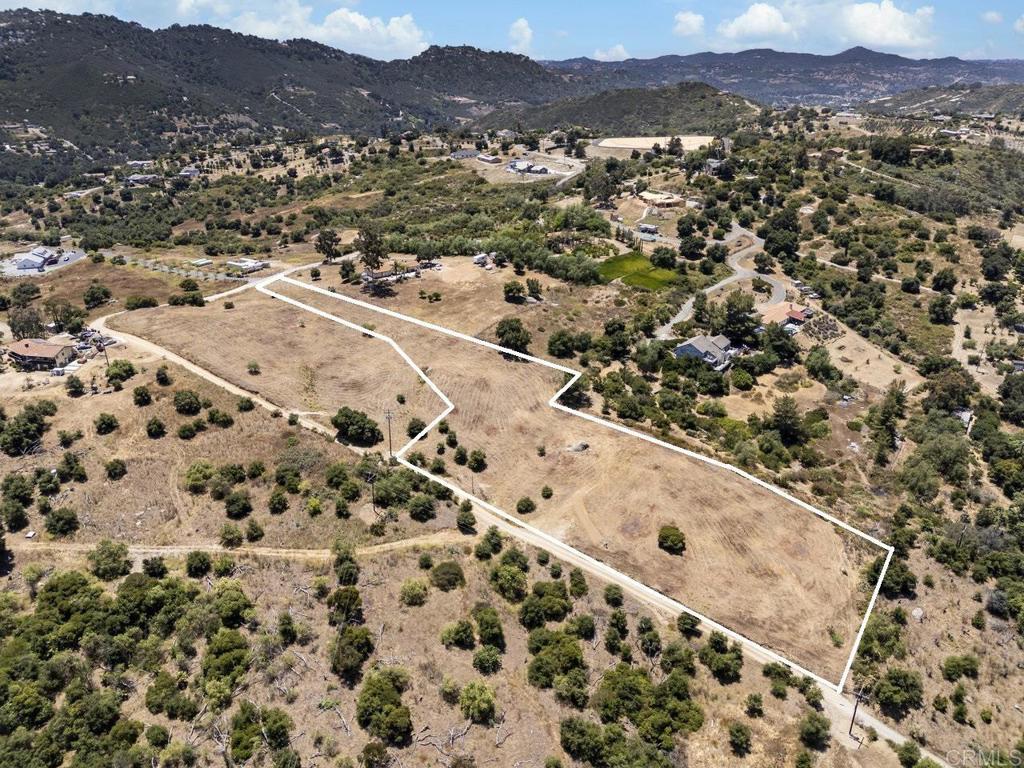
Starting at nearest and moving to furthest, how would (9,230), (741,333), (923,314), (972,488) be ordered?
(972,488), (741,333), (923,314), (9,230)

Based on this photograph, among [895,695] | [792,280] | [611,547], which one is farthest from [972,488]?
[792,280]

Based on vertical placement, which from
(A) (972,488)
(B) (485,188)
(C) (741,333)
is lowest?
(A) (972,488)

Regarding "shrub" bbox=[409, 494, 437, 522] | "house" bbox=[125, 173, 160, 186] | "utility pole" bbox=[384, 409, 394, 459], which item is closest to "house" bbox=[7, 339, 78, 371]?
"utility pole" bbox=[384, 409, 394, 459]

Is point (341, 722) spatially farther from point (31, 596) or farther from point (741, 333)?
point (741, 333)

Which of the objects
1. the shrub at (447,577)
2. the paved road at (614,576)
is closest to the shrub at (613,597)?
the paved road at (614,576)

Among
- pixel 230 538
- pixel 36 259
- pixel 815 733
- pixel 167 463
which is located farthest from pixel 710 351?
pixel 36 259

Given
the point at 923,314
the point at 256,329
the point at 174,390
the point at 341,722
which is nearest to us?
the point at 341,722
